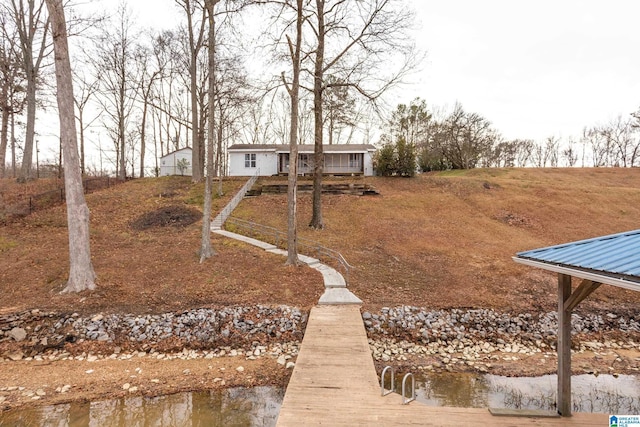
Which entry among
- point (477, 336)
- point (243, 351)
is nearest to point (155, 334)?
point (243, 351)

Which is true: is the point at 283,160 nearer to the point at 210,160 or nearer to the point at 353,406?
the point at 210,160

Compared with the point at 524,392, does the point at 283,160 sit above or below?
above

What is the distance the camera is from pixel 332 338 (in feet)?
24.3

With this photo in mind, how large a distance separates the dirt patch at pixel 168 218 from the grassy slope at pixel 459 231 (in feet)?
10.2

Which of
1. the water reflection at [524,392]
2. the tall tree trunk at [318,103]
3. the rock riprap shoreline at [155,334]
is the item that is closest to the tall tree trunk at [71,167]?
the rock riprap shoreline at [155,334]

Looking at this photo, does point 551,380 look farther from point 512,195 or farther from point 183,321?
point 512,195

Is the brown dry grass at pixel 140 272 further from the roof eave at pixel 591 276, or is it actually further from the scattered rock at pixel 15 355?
the roof eave at pixel 591 276

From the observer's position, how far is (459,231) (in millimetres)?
18438

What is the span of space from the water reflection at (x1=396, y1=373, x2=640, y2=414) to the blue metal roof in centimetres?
332

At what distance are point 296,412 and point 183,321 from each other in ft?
17.0

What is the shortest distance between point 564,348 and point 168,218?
18.5m

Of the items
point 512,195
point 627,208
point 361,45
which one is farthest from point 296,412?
point 627,208

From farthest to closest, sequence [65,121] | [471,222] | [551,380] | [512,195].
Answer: [512,195] < [471,222] < [65,121] < [551,380]

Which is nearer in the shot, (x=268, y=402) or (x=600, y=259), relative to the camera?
(x=600, y=259)
